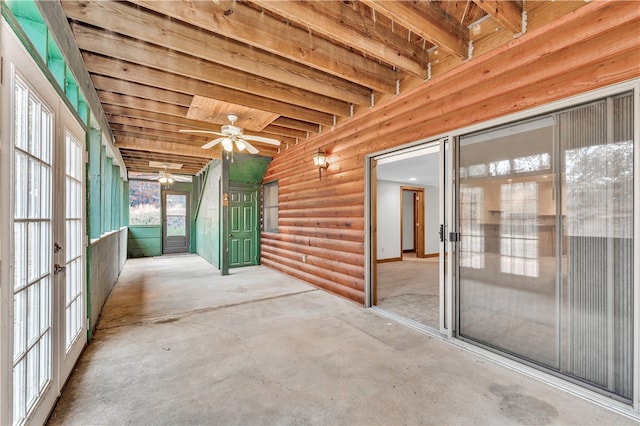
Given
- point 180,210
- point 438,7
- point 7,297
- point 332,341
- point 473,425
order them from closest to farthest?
point 7,297, point 473,425, point 438,7, point 332,341, point 180,210

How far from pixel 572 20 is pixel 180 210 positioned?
34.8 feet

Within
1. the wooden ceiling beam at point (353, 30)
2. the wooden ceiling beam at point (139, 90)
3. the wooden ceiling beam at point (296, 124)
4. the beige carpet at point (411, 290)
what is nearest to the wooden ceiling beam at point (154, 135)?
the wooden ceiling beam at point (139, 90)

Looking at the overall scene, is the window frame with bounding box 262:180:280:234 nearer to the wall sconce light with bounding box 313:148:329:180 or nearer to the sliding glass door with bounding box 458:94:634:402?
the wall sconce light with bounding box 313:148:329:180

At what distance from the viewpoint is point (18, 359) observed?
4.71 feet

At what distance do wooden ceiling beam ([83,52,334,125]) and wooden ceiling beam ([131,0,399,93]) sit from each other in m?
1.13

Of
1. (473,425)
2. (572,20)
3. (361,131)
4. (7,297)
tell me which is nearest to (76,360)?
(7,297)

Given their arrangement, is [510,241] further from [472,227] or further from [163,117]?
[163,117]

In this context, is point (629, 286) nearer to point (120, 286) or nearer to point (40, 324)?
point (40, 324)

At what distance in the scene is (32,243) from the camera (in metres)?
1.65

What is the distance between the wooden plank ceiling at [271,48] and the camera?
7.25 ft

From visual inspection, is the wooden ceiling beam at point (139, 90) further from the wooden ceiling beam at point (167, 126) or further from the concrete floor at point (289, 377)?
the concrete floor at point (289, 377)

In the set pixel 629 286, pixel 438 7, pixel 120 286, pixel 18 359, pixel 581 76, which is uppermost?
pixel 438 7

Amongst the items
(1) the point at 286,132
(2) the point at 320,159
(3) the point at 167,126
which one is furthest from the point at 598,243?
(3) the point at 167,126

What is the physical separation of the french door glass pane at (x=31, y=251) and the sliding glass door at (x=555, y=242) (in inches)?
127
